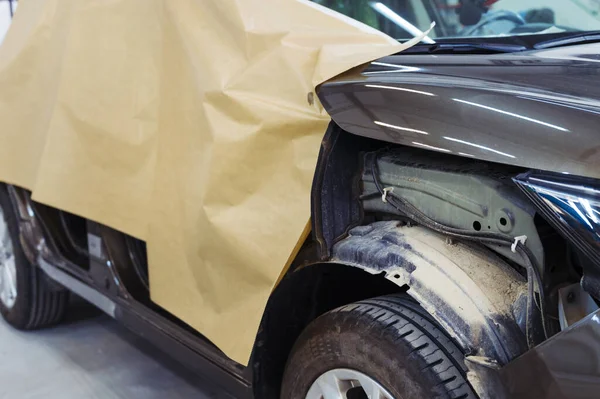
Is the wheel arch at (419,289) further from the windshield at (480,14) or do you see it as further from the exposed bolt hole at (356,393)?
the windshield at (480,14)

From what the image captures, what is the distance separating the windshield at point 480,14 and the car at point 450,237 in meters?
0.31

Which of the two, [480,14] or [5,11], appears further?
[5,11]

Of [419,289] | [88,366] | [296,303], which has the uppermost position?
[419,289]

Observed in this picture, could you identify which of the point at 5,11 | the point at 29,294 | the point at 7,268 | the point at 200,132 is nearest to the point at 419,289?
the point at 200,132

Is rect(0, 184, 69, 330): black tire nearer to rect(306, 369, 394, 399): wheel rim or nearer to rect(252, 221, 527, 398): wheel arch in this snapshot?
rect(252, 221, 527, 398): wheel arch

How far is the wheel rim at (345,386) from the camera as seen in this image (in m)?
1.45

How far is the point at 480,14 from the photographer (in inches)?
86.3

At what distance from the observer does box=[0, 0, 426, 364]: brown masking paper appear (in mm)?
1634

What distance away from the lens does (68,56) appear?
8.28ft

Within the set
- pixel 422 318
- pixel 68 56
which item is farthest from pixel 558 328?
pixel 68 56

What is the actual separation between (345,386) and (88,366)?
1.89m

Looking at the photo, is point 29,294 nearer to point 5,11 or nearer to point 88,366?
point 88,366

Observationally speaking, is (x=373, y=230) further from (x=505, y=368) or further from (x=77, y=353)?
(x=77, y=353)

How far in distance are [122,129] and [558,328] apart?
1509 millimetres
